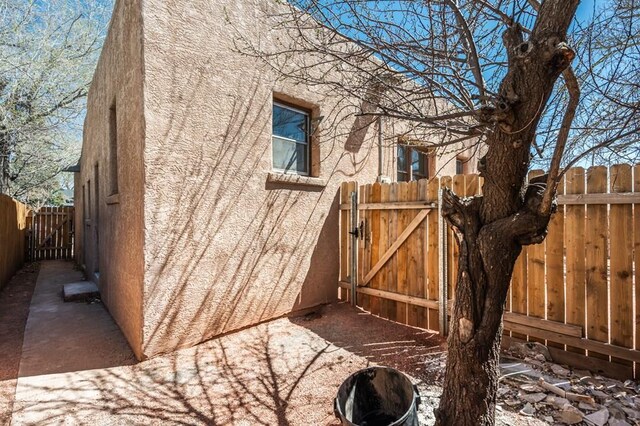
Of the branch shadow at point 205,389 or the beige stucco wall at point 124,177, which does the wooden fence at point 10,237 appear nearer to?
the beige stucco wall at point 124,177

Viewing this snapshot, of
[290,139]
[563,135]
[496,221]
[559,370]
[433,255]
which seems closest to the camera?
[563,135]

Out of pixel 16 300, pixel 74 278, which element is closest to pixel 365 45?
pixel 16 300

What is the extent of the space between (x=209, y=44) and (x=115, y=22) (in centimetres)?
205

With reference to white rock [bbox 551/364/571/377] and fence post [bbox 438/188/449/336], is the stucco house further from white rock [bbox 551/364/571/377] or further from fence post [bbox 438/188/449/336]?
white rock [bbox 551/364/571/377]

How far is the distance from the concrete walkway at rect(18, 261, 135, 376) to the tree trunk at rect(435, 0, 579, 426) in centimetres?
349

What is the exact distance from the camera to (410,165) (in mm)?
7469

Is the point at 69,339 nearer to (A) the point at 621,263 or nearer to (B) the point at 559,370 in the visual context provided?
(B) the point at 559,370

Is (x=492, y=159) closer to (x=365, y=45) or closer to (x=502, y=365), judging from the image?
(x=365, y=45)

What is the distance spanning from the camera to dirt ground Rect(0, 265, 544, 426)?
259 centimetres

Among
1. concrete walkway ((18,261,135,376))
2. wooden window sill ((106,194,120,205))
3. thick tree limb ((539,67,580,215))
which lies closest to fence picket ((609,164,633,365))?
thick tree limb ((539,67,580,215))

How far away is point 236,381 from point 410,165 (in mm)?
6017

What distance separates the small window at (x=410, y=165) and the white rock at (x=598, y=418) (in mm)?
5276

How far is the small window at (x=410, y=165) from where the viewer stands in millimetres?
7270

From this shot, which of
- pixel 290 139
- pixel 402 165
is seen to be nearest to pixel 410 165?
pixel 402 165
